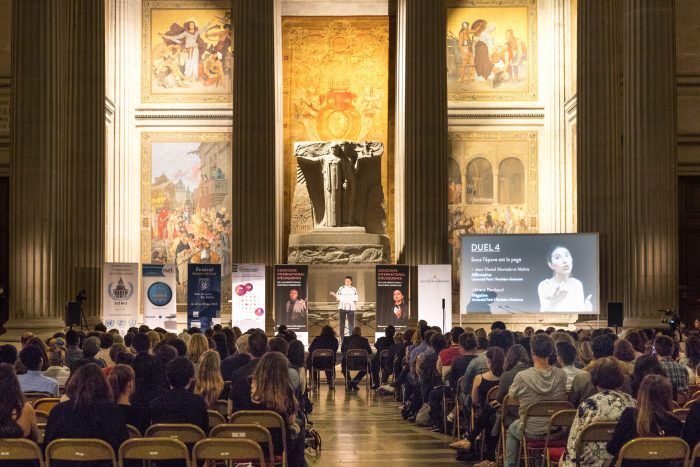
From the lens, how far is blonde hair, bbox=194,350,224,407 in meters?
9.67

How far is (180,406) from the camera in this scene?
323 inches

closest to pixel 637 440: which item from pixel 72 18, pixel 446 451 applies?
pixel 446 451

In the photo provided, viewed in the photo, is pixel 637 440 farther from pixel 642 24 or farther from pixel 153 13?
pixel 153 13

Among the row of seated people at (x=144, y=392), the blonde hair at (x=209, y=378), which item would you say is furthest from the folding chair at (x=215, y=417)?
the blonde hair at (x=209, y=378)

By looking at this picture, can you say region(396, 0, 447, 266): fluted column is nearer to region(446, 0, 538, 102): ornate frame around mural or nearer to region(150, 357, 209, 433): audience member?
region(446, 0, 538, 102): ornate frame around mural

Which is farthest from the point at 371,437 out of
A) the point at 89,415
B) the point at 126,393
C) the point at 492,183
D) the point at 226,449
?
the point at 492,183

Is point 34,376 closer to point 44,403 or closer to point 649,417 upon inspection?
point 44,403

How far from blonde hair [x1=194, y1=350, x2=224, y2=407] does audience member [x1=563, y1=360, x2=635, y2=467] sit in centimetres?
331

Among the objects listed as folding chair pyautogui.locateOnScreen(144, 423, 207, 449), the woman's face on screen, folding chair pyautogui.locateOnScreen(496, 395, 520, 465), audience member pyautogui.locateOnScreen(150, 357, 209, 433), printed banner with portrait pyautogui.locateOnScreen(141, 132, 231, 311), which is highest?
printed banner with portrait pyautogui.locateOnScreen(141, 132, 231, 311)

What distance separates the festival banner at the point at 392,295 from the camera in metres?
23.4

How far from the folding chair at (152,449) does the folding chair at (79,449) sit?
134 mm

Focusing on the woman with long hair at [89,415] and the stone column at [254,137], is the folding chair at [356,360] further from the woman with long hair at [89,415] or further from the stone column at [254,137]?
the woman with long hair at [89,415]

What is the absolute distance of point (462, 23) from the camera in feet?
109

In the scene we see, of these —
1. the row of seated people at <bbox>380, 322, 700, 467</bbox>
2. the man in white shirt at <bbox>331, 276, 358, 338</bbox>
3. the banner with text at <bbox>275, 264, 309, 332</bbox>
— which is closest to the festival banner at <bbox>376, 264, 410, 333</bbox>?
the banner with text at <bbox>275, 264, 309, 332</bbox>
